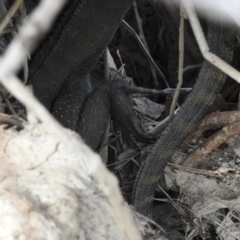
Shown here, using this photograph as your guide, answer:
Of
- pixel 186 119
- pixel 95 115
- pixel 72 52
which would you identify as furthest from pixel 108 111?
pixel 186 119

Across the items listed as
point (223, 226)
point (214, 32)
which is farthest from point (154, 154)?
point (214, 32)

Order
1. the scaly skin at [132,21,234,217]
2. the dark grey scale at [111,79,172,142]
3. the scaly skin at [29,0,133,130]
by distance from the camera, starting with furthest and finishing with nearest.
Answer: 1. the scaly skin at [29,0,133,130]
2. the dark grey scale at [111,79,172,142]
3. the scaly skin at [132,21,234,217]

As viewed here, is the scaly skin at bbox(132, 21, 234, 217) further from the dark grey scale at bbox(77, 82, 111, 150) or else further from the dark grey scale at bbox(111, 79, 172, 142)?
the dark grey scale at bbox(77, 82, 111, 150)

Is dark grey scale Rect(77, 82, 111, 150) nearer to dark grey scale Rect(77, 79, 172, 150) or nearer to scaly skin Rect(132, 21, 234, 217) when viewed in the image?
dark grey scale Rect(77, 79, 172, 150)

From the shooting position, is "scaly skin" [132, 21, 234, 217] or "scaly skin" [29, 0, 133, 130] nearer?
"scaly skin" [132, 21, 234, 217]

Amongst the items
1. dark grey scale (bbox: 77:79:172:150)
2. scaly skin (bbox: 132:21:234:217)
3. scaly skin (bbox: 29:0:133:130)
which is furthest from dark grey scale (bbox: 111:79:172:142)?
scaly skin (bbox: 132:21:234:217)

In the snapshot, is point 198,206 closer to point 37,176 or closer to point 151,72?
point 37,176

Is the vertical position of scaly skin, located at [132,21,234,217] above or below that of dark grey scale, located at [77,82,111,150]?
above

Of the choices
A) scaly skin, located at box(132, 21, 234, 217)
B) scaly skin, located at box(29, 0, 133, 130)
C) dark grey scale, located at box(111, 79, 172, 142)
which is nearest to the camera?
scaly skin, located at box(132, 21, 234, 217)

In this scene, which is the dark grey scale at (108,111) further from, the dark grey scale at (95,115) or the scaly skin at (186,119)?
the scaly skin at (186,119)
